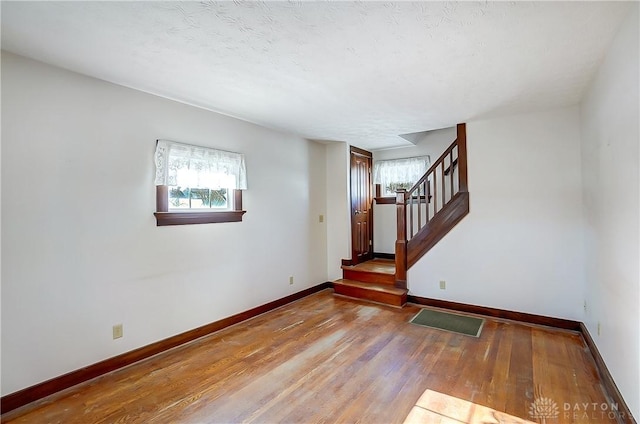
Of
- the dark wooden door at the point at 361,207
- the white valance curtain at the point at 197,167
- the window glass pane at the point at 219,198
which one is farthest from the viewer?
the dark wooden door at the point at 361,207

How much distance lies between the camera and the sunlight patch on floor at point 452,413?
1840 millimetres

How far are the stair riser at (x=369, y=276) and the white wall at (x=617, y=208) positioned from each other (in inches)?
87.0

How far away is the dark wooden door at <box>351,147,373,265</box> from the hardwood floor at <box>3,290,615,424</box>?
1.91 meters

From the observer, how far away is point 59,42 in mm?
1867

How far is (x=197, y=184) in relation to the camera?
118 inches

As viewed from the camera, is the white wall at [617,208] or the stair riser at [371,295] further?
the stair riser at [371,295]

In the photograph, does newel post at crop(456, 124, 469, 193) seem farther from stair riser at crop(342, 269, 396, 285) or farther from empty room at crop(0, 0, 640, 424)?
stair riser at crop(342, 269, 396, 285)

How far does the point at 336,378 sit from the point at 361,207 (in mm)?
3299

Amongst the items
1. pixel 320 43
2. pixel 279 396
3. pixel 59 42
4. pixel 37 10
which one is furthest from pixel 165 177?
pixel 279 396

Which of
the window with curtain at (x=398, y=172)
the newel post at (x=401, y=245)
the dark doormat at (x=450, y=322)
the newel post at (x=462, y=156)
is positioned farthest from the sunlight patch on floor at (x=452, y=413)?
the window with curtain at (x=398, y=172)

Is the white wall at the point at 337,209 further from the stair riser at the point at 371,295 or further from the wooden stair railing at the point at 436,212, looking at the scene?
the wooden stair railing at the point at 436,212

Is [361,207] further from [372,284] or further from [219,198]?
[219,198]

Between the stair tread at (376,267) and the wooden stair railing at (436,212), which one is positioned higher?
the wooden stair railing at (436,212)

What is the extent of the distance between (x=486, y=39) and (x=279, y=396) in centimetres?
277
